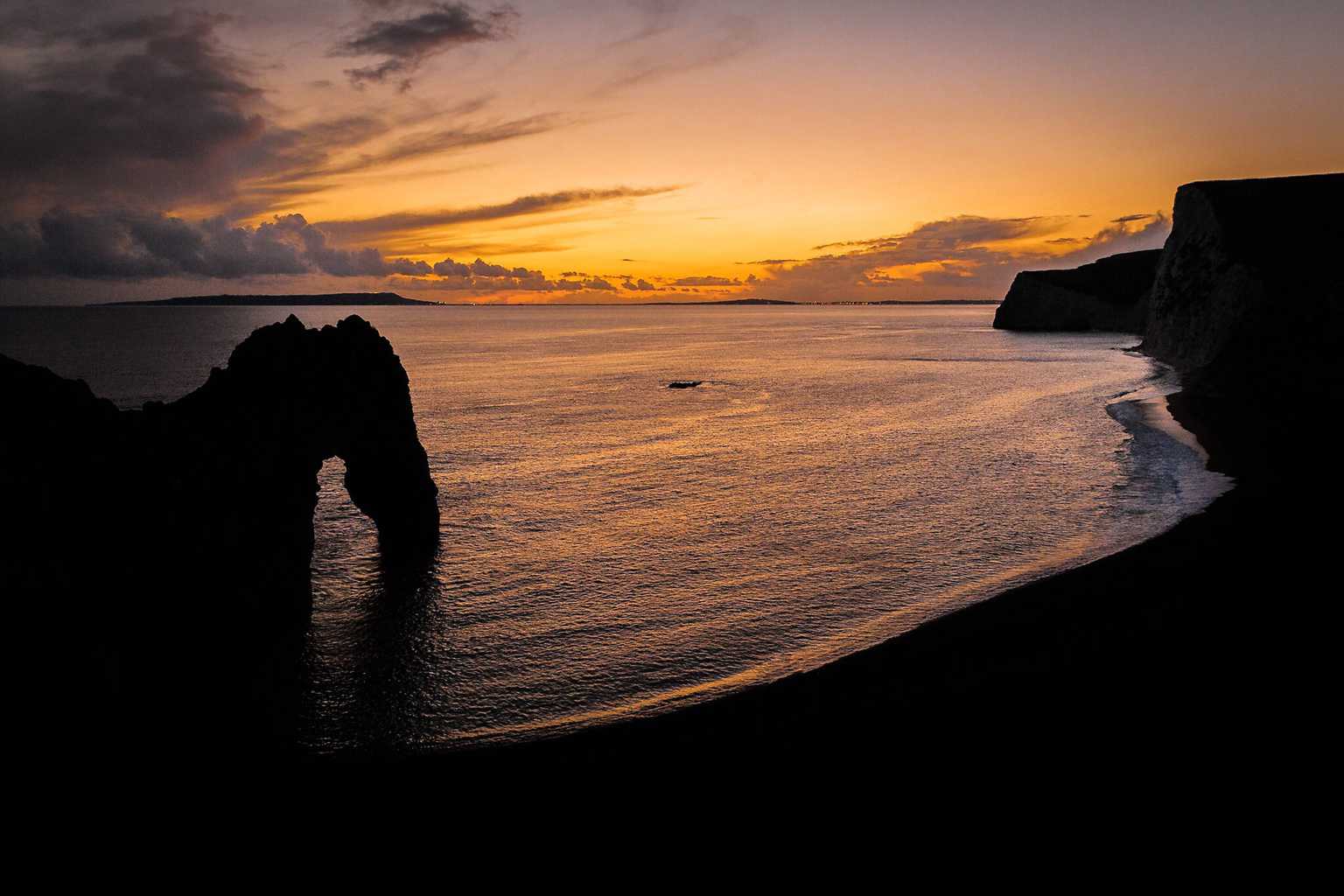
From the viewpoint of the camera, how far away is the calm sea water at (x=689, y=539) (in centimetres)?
1270

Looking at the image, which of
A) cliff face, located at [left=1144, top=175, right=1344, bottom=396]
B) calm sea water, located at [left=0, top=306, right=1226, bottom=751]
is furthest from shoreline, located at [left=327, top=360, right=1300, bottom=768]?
cliff face, located at [left=1144, top=175, right=1344, bottom=396]

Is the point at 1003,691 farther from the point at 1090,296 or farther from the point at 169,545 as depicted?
the point at 1090,296

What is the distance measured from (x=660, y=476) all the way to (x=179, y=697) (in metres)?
18.6

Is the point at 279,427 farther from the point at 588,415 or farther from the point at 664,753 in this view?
the point at 588,415

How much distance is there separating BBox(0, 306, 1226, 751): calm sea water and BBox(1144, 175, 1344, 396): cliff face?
28.0ft

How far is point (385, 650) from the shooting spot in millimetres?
13977

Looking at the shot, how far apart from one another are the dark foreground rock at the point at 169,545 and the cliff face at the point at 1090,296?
5631 inches

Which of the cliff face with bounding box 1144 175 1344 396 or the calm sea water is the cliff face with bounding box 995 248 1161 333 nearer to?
the cliff face with bounding box 1144 175 1344 396

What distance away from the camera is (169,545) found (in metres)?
12.0

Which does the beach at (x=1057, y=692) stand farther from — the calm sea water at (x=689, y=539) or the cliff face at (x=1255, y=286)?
the cliff face at (x=1255, y=286)

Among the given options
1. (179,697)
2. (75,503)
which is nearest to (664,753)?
(179,697)

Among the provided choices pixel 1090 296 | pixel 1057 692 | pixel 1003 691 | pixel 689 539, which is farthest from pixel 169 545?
pixel 1090 296

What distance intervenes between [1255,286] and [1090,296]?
93030 mm

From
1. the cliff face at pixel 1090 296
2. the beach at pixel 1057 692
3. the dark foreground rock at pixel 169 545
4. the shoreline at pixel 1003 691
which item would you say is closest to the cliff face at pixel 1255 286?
the beach at pixel 1057 692
